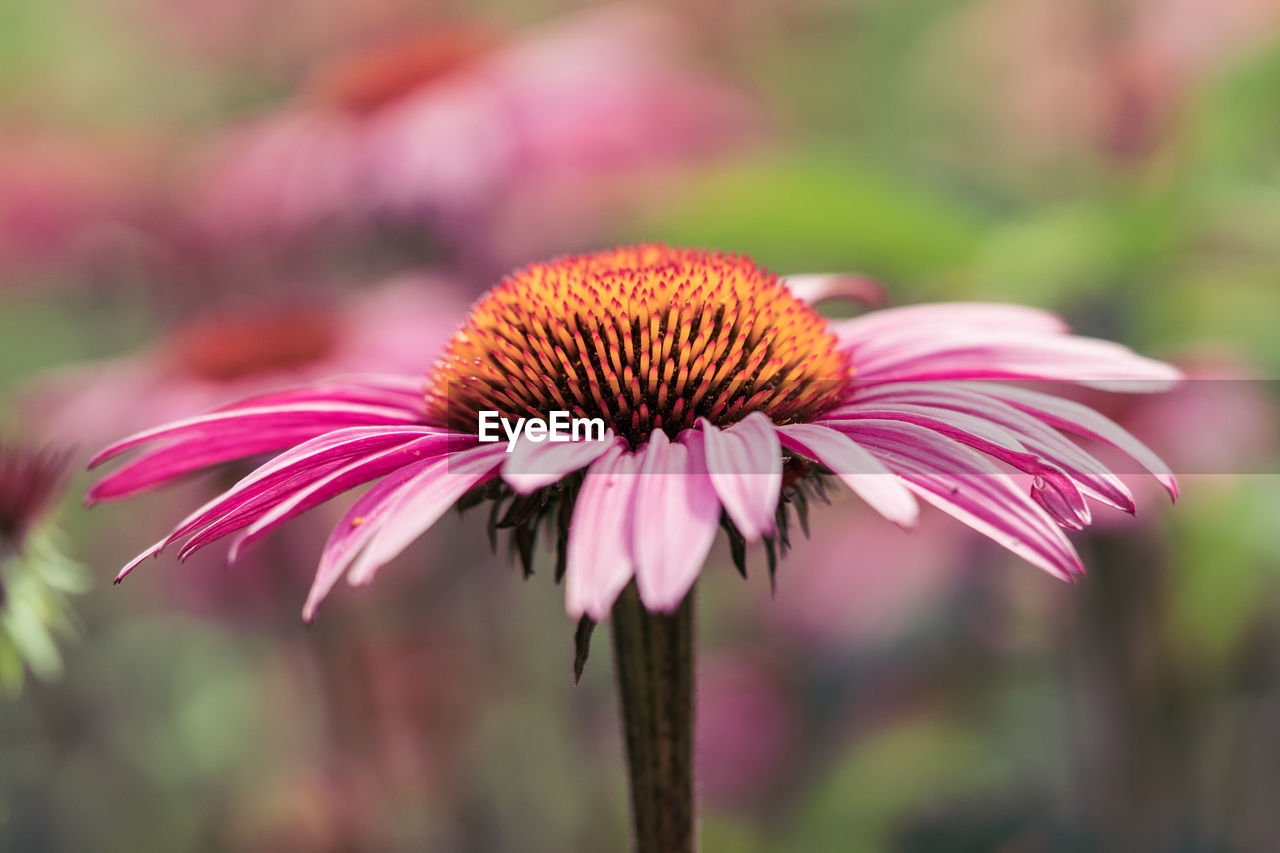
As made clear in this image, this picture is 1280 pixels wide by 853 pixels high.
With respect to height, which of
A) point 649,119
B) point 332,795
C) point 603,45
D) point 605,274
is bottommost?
point 332,795

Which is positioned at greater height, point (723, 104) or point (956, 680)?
point (723, 104)

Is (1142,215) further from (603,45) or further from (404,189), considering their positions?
(603,45)

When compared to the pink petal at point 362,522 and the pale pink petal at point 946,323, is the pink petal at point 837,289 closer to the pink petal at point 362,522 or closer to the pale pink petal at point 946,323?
the pale pink petal at point 946,323

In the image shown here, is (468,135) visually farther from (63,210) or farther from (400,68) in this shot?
(63,210)

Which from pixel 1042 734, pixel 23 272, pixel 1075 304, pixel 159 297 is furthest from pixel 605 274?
pixel 23 272

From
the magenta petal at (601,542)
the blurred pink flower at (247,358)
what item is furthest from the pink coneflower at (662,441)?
the blurred pink flower at (247,358)

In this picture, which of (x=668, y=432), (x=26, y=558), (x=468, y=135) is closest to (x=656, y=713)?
(x=668, y=432)

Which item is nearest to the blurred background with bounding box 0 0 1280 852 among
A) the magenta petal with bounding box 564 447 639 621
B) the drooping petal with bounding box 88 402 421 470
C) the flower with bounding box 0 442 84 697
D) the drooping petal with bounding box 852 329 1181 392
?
the flower with bounding box 0 442 84 697
